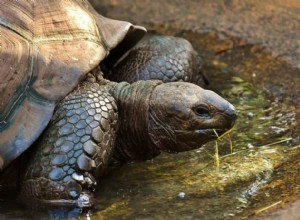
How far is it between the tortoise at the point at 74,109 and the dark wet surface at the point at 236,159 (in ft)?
0.62

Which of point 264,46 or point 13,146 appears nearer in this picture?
point 13,146

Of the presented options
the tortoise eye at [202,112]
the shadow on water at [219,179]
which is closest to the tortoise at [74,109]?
the tortoise eye at [202,112]

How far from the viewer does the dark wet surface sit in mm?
5516

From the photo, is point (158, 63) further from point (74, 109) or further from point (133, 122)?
point (74, 109)

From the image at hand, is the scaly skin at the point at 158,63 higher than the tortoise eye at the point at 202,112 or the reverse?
the reverse

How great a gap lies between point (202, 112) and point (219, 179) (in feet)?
1.72

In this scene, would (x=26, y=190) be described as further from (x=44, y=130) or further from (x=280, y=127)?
(x=280, y=127)

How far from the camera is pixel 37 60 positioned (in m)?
5.98

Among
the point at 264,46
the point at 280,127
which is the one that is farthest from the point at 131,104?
the point at 264,46

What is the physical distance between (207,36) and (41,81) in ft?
12.3

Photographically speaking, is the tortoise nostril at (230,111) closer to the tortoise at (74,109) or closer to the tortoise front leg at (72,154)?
the tortoise at (74,109)

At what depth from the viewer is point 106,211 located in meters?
5.57

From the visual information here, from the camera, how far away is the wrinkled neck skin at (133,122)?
6281mm

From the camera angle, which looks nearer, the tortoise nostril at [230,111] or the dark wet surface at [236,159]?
the dark wet surface at [236,159]
